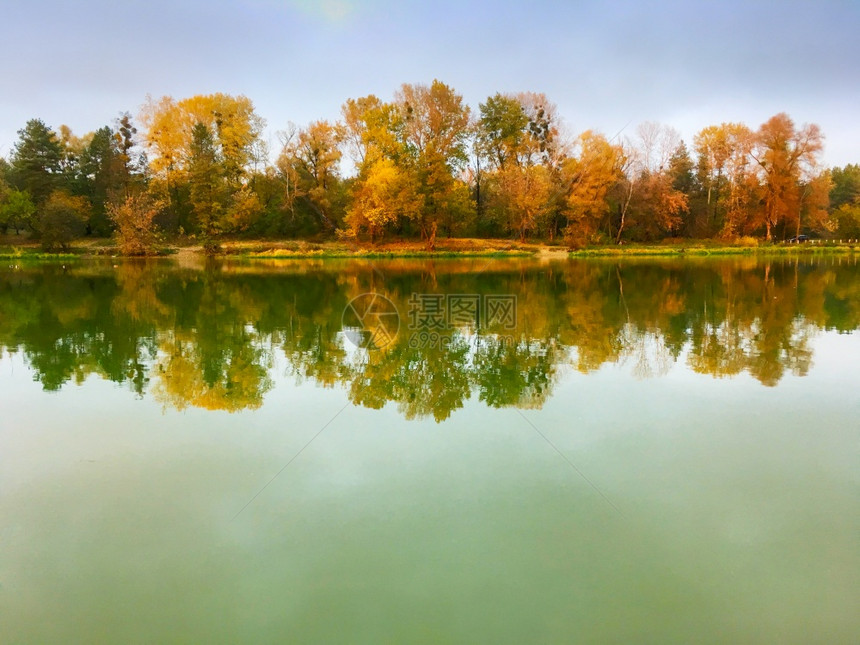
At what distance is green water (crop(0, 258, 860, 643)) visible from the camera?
322 centimetres

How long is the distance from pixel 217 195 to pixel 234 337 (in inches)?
1500

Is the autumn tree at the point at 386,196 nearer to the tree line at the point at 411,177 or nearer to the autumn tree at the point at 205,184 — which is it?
the tree line at the point at 411,177

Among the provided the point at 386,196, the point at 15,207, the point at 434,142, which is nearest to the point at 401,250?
the point at 386,196

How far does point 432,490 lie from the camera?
15.2 ft

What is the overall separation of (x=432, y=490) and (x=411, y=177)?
123ft

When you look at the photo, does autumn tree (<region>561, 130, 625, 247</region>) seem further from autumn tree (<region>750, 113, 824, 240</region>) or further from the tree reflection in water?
the tree reflection in water

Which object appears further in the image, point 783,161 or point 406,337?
point 783,161

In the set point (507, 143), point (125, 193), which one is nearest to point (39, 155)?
point (125, 193)

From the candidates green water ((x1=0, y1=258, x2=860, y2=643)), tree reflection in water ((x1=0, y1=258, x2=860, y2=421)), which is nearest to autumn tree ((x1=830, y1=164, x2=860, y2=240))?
tree reflection in water ((x1=0, y1=258, x2=860, y2=421))

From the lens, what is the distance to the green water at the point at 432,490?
322 cm

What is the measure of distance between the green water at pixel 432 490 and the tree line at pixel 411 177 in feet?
109

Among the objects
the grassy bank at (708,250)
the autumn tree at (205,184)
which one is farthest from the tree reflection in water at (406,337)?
the autumn tree at (205,184)

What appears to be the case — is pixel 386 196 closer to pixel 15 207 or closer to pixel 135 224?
pixel 135 224

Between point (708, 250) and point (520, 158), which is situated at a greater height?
→ point (520, 158)
